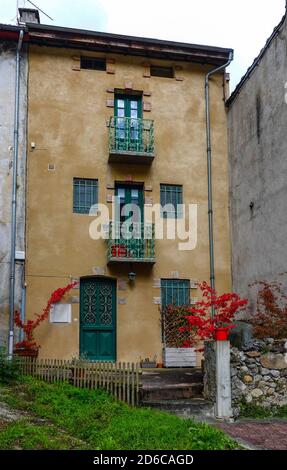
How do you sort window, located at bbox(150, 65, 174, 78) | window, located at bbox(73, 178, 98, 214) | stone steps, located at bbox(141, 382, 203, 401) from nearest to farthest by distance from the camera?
1. stone steps, located at bbox(141, 382, 203, 401)
2. window, located at bbox(73, 178, 98, 214)
3. window, located at bbox(150, 65, 174, 78)

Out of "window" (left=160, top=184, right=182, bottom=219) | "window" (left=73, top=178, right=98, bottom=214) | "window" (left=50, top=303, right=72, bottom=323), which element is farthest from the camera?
"window" (left=160, top=184, right=182, bottom=219)

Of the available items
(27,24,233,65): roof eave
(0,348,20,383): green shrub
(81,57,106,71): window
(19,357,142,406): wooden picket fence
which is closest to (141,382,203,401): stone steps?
(19,357,142,406): wooden picket fence

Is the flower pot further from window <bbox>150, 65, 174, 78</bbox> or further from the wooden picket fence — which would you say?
window <bbox>150, 65, 174, 78</bbox>

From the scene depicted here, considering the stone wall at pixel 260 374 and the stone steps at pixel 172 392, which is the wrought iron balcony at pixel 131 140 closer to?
the stone steps at pixel 172 392

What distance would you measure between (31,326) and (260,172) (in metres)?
7.41

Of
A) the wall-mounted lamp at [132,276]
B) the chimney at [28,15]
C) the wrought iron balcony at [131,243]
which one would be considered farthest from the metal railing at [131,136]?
the chimney at [28,15]

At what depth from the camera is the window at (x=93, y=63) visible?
17359 millimetres

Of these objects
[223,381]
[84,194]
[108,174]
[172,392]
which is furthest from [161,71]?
[223,381]

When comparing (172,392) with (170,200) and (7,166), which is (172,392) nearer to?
(170,200)

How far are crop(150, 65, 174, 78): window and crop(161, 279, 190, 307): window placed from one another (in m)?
6.51

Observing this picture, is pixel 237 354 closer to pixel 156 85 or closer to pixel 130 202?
pixel 130 202

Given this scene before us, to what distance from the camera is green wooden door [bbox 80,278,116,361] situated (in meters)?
15.9

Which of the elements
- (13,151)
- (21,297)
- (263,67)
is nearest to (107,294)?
(21,297)

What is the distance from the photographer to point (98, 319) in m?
16.1
